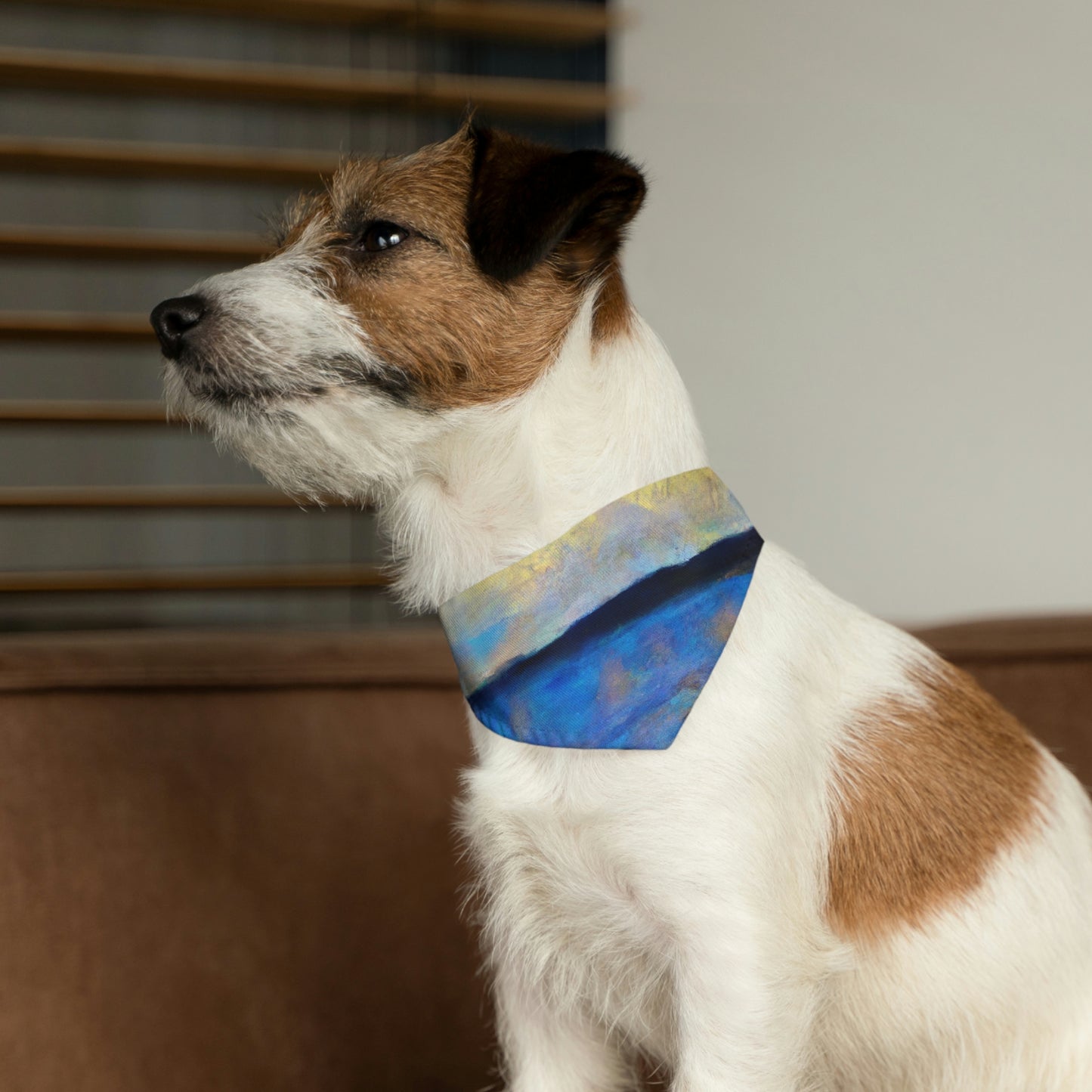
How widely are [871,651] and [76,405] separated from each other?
9.85 ft

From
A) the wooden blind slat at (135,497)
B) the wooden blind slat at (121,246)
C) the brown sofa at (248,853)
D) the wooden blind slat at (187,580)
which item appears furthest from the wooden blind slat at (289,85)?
the brown sofa at (248,853)

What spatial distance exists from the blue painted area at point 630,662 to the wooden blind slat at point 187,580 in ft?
8.02

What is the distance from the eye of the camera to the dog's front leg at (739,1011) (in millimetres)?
896

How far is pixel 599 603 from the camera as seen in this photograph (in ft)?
3.15

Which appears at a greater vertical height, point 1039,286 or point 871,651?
point 1039,286

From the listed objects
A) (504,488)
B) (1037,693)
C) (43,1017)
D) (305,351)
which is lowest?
(43,1017)

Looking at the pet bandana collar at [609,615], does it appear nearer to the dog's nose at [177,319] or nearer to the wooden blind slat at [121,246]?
the dog's nose at [177,319]

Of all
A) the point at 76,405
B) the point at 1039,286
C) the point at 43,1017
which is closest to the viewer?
the point at 43,1017

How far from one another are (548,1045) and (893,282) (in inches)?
60.3

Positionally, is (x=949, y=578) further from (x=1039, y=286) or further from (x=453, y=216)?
(x=453, y=216)

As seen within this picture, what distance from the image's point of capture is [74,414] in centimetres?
340

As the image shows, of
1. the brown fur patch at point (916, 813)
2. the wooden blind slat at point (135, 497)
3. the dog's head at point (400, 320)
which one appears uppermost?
the dog's head at point (400, 320)

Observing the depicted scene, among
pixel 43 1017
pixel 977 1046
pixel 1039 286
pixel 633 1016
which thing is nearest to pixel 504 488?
pixel 633 1016

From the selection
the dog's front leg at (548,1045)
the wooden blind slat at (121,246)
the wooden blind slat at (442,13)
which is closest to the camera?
the dog's front leg at (548,1045)
